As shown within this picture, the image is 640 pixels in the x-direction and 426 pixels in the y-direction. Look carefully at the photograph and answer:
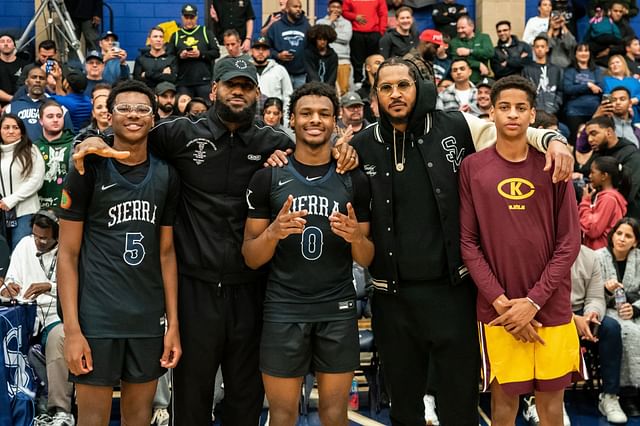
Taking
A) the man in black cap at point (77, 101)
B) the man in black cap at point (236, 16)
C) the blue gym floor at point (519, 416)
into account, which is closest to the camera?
the blue gym floor at point (519, 416)

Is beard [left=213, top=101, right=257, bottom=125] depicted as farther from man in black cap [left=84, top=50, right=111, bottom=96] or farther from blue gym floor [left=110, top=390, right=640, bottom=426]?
man in black cap [left=84, top=50, right=111, bottom=96]

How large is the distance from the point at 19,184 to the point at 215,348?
14.4 ft

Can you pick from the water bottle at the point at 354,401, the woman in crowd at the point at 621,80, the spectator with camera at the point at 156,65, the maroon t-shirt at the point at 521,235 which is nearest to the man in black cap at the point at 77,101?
the spectator with camera at the point at 156,65

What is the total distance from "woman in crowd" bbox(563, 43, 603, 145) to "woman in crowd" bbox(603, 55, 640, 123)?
130 millimetres

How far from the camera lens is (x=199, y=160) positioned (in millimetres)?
4484

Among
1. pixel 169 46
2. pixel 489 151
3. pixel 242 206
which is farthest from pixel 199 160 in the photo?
pixel 169 46

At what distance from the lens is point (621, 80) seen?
12.0 metres

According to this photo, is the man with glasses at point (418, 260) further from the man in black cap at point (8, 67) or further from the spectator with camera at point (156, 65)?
the man in black cap at point (8, 67)

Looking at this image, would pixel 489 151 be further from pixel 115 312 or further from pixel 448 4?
pixel 448 4

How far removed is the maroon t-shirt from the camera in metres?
4.27

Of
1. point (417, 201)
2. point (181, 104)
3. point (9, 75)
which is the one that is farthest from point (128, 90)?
point (9, 75)

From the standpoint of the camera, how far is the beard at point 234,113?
4473 mm

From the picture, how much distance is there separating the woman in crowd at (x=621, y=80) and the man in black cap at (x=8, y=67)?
8.43 meters

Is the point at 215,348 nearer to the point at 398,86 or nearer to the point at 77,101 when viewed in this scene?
the point at 398,86
